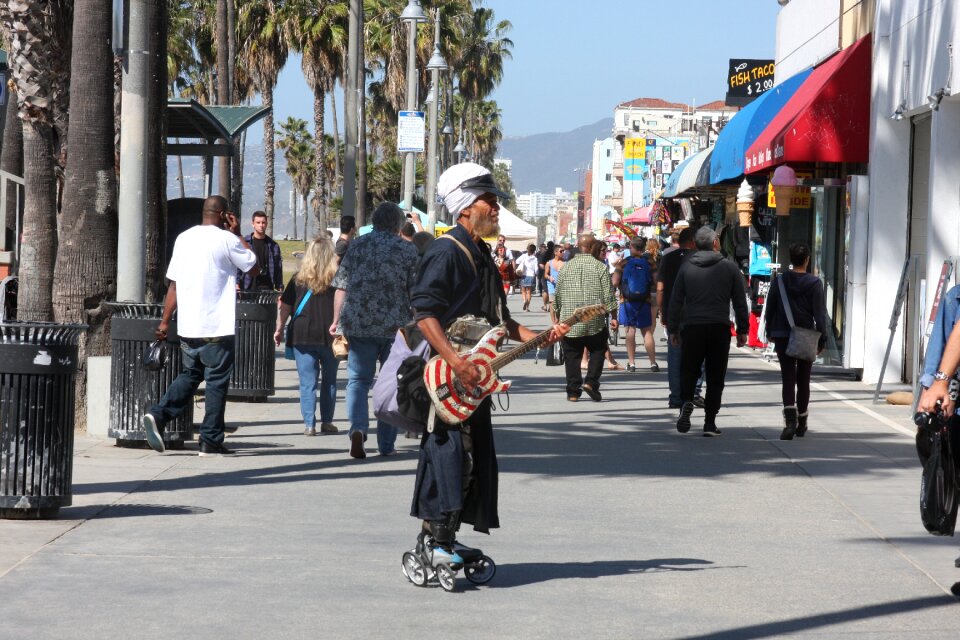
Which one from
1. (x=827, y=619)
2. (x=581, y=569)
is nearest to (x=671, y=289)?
(x=581, y=569)

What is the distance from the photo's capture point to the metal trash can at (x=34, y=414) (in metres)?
7.46

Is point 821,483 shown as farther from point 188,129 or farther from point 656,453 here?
point 188,129

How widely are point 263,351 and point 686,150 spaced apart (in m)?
86.2

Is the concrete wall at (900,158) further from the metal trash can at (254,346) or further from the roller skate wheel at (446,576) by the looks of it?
the roller skate wheel at (446,576)

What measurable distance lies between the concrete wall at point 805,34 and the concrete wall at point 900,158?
294 centimetres

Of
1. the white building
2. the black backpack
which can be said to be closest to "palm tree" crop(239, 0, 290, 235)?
the black backpack

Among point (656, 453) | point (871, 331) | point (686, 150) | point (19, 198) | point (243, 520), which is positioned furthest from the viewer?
point (686, 150)

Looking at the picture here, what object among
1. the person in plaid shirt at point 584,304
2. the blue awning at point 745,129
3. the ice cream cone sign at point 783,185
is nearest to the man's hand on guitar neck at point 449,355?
the person in plaid shirt at point 584,304

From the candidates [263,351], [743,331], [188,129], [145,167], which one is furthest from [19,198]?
[743,331]

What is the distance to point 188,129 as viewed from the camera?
18125mm

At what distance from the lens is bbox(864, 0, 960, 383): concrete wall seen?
608 inches

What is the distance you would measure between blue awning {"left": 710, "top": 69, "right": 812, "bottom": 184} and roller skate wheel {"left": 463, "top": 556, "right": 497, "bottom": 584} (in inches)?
602

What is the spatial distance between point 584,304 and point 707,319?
3382 millimetres

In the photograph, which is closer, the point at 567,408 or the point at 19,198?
the point at 567,408
